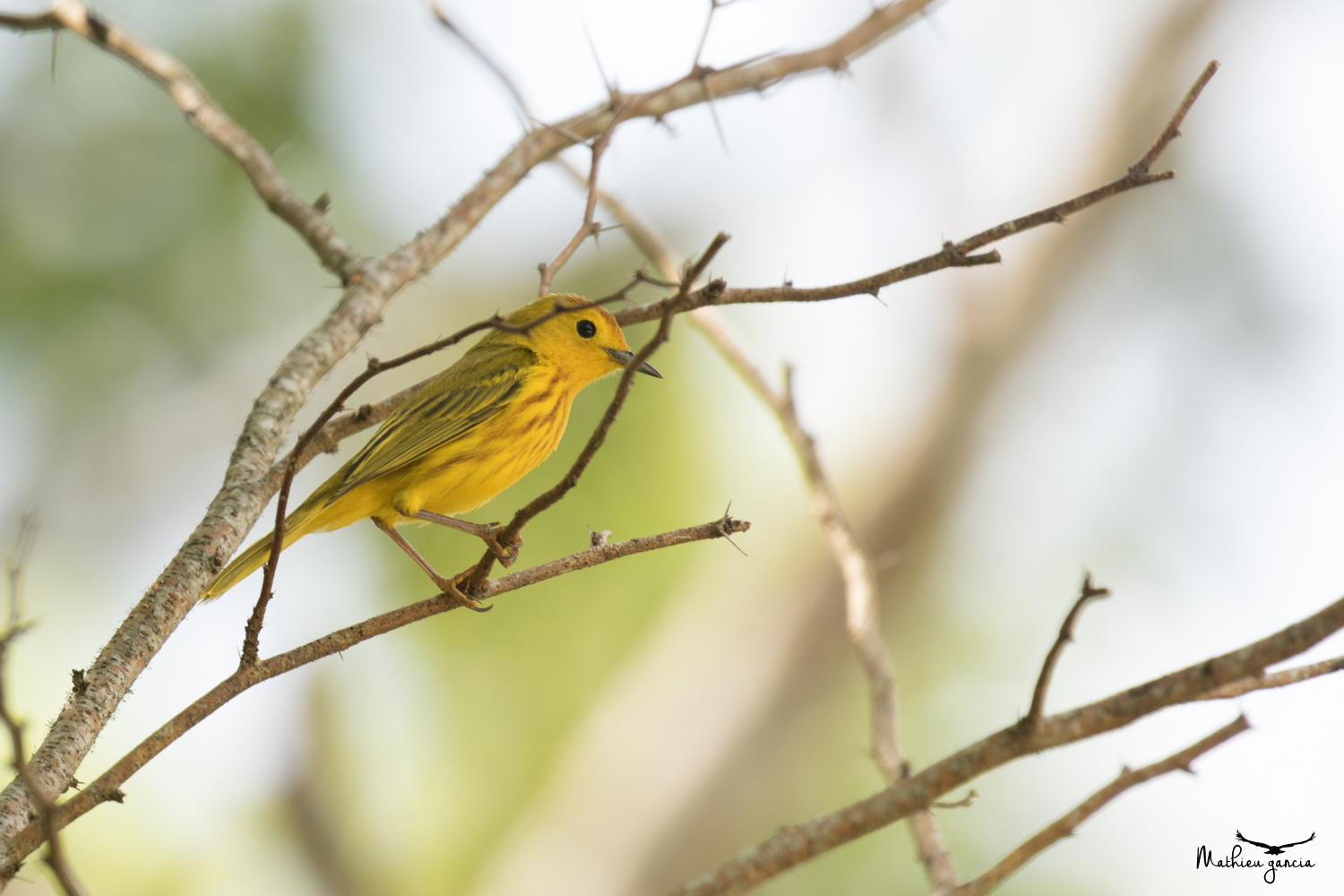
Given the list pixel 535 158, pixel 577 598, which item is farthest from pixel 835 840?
pixel 577 598

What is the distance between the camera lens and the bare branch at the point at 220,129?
3.89m

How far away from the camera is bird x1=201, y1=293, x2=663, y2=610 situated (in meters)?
4.43

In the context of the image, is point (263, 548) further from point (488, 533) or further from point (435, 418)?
point (488, 533)

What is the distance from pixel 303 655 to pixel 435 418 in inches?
76.8

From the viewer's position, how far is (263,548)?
3.93 meters

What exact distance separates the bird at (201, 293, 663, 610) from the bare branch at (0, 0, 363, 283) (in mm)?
655

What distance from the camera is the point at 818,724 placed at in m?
10.7

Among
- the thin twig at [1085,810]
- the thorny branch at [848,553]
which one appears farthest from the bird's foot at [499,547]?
the thorny branch at [848,553]

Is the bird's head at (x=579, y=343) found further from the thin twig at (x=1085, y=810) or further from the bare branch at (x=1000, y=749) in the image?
the thin twig at (x=1085, y=810)

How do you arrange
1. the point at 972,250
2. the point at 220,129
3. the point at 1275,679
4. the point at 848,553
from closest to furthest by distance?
the point at 1275,679, the point at 972,250, the point at 220,129, the point at 848,553

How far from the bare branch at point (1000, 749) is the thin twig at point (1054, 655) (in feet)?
0.08

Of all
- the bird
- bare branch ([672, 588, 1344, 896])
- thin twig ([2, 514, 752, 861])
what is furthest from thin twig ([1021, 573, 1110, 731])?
the bird

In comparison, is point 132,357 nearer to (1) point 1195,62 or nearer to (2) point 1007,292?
(2) point 1007,292

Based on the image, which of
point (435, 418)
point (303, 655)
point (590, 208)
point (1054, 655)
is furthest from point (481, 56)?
point (1054, 655)
